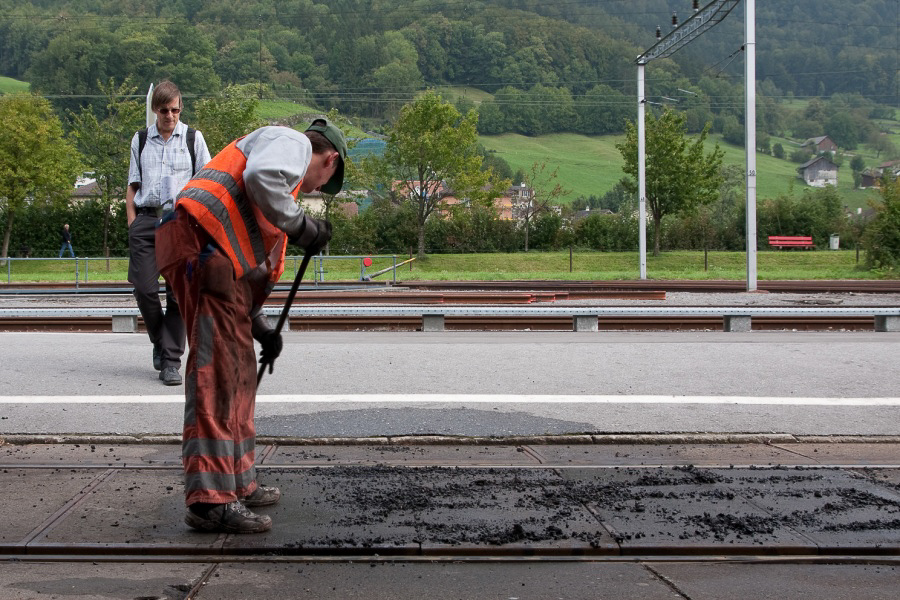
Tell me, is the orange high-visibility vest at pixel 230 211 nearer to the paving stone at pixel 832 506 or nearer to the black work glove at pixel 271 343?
the black work glove at pixel 271 343

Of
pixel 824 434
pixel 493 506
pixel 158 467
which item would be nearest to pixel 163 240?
pixel 158 467

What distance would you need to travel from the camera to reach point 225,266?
425 cm

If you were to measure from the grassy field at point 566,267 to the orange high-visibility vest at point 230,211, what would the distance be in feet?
86.0

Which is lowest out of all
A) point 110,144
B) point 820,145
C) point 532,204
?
point 532,204

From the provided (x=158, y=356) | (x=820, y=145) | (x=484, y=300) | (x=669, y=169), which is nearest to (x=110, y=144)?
(x=669, y=169)

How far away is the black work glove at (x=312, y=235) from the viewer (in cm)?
427

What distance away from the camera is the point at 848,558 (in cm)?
398

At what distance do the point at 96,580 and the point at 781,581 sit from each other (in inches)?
104

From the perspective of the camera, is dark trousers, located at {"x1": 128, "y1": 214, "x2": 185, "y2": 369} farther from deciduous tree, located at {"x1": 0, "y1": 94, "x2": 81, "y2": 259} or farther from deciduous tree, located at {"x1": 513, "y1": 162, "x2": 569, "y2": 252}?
deciduous tree, located at {"x1": 513, "y1": 162, "x2": 569, "y2": 252}

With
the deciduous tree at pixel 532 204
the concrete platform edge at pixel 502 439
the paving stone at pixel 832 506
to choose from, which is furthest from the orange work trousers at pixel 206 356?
the deciduous tree at pixel 532 204

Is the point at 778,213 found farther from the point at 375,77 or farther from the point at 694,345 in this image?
the point at 375,77

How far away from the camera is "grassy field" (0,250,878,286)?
32.2m

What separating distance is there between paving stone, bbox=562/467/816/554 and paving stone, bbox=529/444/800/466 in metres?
0.34

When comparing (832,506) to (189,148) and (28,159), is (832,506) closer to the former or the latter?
(189,148)
